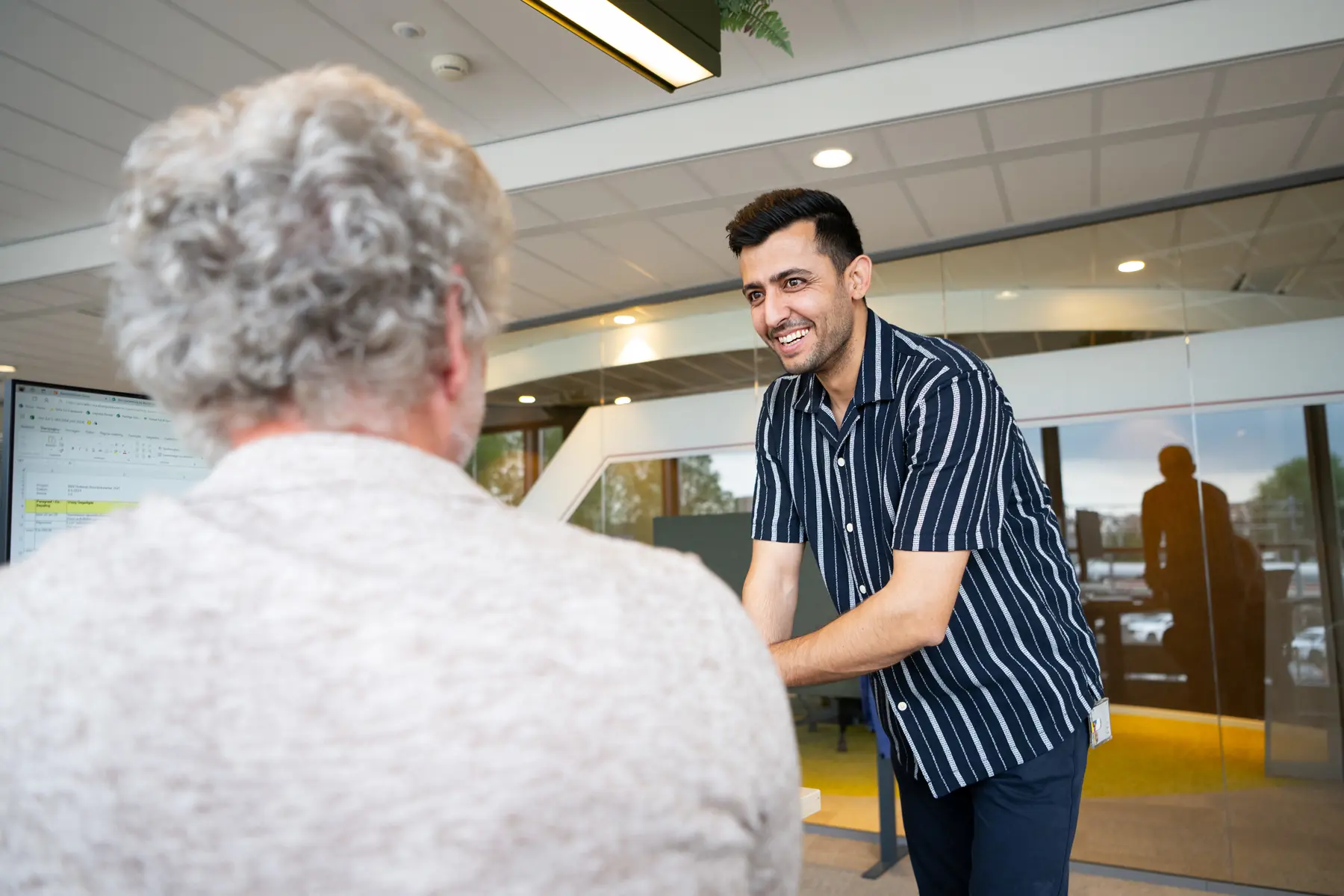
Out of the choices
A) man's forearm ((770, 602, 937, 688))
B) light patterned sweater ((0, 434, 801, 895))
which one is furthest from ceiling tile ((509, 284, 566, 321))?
light patterned sweater ((0, 434, 801, 895))

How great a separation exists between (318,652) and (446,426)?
22cm

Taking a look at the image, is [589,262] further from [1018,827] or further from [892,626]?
[1018,827]

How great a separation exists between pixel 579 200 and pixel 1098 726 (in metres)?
3.25

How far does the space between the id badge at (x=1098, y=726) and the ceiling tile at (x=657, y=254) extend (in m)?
3.36

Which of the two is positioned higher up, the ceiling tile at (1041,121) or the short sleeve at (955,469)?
the ceiling tile at (1041,121)

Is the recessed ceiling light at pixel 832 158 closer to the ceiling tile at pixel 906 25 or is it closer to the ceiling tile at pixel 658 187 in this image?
the ceiling tile at pixel 906 25

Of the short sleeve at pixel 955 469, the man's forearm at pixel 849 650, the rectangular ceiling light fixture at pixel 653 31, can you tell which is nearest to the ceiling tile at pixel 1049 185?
the rectangular ceiling light fixture at pixel 653 31

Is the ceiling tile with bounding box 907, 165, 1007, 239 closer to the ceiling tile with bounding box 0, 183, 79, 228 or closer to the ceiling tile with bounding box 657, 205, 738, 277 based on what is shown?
the ceiling tile with bounding box 657, 205, 738, 277

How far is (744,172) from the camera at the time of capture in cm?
388

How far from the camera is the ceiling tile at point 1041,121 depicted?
10.9 feet

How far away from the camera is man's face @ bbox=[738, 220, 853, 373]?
165 centimetres

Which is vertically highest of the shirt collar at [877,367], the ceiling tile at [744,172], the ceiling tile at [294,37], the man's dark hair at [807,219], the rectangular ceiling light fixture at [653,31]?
the ceiling tile at [294,37]

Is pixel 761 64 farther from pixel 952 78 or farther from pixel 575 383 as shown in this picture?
pixel 575 383

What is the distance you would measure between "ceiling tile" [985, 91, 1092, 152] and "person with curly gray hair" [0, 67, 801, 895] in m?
3.19
